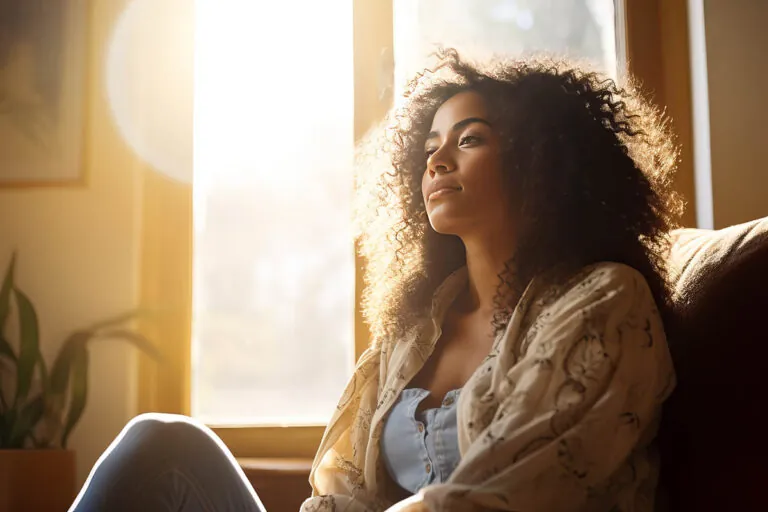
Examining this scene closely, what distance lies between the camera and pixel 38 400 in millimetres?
1979

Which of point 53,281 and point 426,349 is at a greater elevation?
point 53,281

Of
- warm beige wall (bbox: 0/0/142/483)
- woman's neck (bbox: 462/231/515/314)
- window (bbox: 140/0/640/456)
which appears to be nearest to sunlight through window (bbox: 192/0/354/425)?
window (bbox: 140/0/640/456)

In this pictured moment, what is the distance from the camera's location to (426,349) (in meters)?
1.24

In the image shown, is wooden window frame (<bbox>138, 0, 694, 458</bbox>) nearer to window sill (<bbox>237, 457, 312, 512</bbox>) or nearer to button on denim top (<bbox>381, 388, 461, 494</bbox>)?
window sill (<bbox>237, 457, 312, 512</bbox>)

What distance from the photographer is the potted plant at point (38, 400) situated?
181cm

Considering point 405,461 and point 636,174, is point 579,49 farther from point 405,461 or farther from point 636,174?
point 405,461

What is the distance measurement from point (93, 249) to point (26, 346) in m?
0.31

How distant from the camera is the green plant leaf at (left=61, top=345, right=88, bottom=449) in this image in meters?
1.98

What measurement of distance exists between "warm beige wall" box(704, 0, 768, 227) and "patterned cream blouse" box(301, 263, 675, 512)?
3.22 feet

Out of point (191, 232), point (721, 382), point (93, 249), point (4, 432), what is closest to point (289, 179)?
point (191, 232)

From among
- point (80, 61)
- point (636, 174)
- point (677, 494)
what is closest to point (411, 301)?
point (636, 174)

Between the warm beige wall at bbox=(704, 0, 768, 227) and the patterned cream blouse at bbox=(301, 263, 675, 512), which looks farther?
the warm beige wall at bbox=(704, 0, 768, 227)

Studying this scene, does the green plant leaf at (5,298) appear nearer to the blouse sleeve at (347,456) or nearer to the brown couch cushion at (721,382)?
the blouse sleeve at (347,456)

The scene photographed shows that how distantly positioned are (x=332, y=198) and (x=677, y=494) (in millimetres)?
1386
